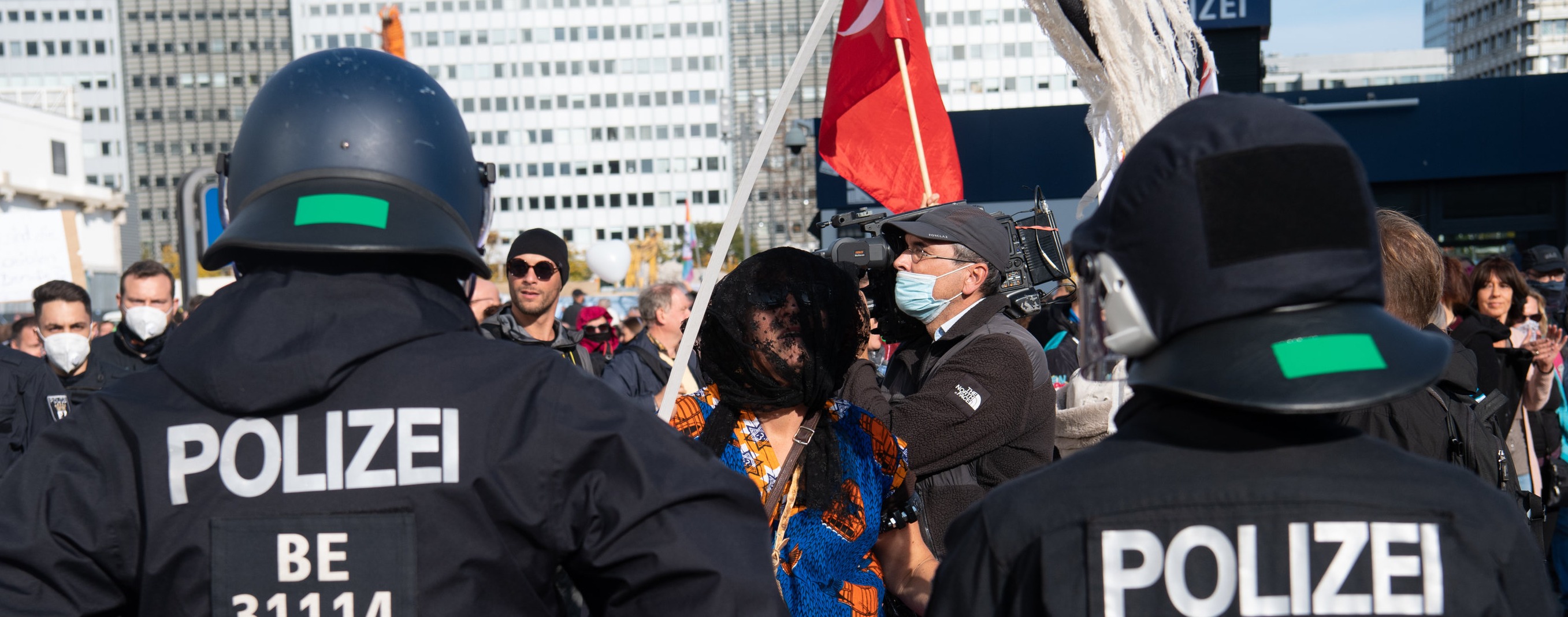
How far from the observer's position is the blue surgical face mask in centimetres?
354

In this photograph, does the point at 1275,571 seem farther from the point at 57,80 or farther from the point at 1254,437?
the point at 57,80

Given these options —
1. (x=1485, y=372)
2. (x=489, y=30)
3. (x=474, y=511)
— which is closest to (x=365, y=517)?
(x=474, y=511)

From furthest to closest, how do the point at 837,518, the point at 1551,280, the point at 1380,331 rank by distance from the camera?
1. the point at 1551,280
2. the point at 837,518
3. the point at 1380,331

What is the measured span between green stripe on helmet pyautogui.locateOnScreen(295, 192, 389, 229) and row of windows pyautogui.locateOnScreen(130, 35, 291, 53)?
112906 mm

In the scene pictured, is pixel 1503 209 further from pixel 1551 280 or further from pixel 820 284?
pixel 820 284

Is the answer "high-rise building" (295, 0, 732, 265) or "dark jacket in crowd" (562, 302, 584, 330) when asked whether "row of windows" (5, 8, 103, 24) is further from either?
"dark jacket in crowd" (562, 302, 584, 330)

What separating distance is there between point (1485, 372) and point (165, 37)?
388 feet

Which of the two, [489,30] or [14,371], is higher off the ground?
[489,30]

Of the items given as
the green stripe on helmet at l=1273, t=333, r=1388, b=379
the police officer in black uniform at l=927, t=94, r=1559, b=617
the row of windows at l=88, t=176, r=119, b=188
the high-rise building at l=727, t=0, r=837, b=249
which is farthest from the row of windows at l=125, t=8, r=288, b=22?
the green stripe on helmet at l=1273, t=333, r=1388, b=379

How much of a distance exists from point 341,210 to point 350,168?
85 millimetres

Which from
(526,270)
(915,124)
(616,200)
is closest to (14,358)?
(526,270)

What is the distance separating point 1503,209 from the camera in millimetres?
15188

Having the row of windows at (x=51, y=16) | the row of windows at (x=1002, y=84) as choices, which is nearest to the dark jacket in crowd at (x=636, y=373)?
the row of windows at (x=1002, y=84)

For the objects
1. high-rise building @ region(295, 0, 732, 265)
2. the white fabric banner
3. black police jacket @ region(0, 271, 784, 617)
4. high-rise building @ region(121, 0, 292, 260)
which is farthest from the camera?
high-rise building @ region(121, 0, 292, 260)
